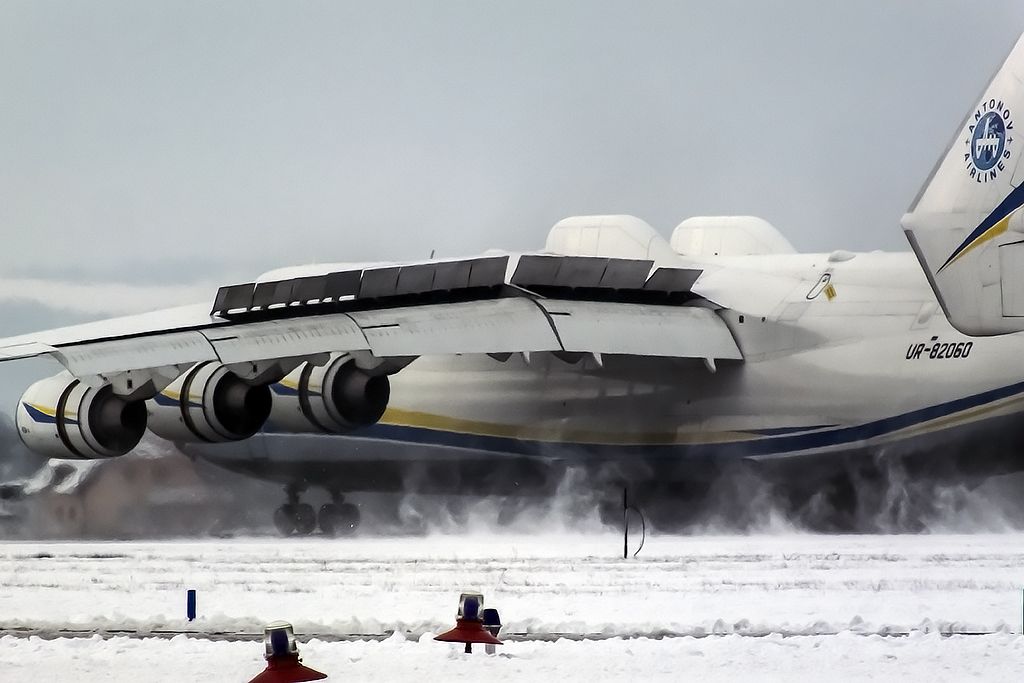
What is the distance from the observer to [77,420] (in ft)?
35.3

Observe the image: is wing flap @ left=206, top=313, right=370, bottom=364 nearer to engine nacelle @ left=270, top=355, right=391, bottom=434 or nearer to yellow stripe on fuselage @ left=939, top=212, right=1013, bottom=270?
engine nacelle @ left=270, top=355, right=391, bottom=434

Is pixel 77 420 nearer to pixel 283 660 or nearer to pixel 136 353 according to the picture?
pixel 136 353

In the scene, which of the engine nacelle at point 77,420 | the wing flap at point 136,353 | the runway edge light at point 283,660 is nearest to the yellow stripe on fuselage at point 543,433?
the engine nacelle at point 77,420

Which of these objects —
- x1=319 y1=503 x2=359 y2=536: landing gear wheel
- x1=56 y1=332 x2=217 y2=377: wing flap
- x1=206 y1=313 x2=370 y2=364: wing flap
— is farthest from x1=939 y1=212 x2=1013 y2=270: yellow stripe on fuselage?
x1=319 y1=503 x2=359 y2=536: landing gear wheel

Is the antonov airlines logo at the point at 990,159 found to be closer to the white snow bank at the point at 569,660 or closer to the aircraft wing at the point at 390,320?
the aircraft wing at the point at 390,320

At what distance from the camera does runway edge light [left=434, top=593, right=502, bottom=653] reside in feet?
22.0

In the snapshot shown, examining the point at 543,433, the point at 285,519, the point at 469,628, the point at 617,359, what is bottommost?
the point at 469,628

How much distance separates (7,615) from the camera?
8250mm

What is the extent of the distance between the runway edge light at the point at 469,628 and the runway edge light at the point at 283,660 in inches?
31.1

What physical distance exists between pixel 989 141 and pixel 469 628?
4652 mm

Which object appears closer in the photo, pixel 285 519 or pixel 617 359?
pixel 617 359

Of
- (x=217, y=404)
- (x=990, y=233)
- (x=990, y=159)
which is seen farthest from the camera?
(x=217, y=404)

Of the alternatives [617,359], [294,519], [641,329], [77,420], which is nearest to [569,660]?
[641,329]

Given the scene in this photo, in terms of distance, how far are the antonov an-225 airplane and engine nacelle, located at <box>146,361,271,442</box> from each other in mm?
19
